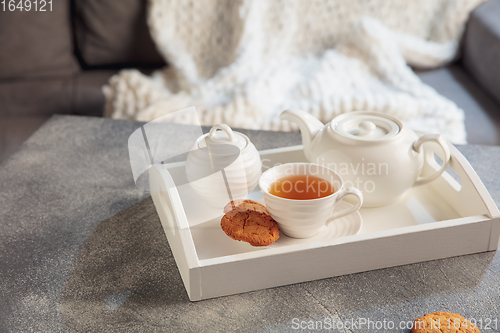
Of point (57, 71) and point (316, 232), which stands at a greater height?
point (316, 232)

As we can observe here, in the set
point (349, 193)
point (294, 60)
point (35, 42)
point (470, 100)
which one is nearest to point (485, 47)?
point (470, 100)

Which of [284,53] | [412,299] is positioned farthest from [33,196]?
[284,53]

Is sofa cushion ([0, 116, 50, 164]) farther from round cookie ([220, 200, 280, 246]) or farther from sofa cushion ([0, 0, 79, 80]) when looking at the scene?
round cookie ([220, 200, 280, 246])

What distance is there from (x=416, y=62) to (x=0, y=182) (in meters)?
1.51

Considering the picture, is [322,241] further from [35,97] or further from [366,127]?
[35,97]

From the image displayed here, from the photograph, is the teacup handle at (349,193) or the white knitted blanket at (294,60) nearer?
the teacup handle at (349,193)

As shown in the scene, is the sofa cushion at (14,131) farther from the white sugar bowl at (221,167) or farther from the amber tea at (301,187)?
the amber tea at (301,187)

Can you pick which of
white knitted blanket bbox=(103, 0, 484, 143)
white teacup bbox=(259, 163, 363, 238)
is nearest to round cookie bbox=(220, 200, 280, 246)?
white teacup bbox=(259, 163, 363, 238)

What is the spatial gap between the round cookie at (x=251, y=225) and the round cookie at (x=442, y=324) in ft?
0.71

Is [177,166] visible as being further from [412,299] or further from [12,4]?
[12,4]

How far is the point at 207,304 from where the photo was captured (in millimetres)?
595

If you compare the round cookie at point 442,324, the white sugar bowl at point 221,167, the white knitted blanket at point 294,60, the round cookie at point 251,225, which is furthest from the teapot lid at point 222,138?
the white knitted blanket at point 294,60

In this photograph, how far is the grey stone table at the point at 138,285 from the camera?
22.6 inches

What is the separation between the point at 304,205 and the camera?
613 millimetres
